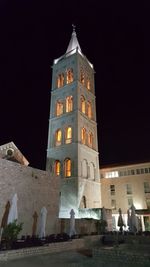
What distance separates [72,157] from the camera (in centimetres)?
3055

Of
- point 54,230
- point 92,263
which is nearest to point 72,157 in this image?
point 54,230

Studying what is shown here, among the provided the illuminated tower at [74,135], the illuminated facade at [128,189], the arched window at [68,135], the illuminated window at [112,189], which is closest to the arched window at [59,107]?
the illuminated tower at [74,135]

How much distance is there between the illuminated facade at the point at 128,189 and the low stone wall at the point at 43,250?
20.9m

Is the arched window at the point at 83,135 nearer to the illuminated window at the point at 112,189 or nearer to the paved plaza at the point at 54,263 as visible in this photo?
the illuminated window at the point at 112,189

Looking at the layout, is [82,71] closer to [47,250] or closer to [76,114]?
[76,114]

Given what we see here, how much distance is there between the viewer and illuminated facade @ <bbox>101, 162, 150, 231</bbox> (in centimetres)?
3475

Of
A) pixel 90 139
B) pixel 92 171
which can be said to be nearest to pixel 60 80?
pixel 90 139

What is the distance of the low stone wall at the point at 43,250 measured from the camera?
428 inches

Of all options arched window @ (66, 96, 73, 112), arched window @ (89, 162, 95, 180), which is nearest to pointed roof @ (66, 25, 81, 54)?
arched window @ (66, 96, 73, 112)

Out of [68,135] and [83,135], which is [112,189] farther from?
[68,135]

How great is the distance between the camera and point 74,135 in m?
31.8

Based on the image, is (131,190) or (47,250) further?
(131,190)

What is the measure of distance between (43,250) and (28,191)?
24.2 ft

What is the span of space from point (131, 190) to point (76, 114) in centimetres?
1577
